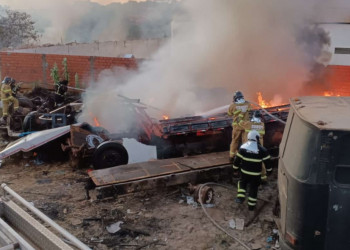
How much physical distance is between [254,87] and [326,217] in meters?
9.45

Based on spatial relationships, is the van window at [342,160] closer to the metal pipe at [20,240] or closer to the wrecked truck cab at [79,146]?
the metal pipe at [20,240]

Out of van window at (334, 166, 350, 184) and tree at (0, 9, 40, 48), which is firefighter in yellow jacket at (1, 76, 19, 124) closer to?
van window at (334, 166, 350, 184)

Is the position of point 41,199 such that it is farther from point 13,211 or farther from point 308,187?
point 308,187

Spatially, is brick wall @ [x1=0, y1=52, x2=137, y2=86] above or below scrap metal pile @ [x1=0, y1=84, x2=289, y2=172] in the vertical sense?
above

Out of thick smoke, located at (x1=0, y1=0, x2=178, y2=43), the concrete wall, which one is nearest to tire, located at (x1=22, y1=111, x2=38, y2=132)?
the concrete wall

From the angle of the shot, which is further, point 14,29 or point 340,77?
point 14,29

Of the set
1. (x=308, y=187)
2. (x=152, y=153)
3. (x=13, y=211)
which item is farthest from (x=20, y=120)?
(x=308, y=187)

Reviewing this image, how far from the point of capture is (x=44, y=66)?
14.6m

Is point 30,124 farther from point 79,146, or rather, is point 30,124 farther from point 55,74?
point 55,74

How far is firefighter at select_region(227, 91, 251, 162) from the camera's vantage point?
24.0 feet

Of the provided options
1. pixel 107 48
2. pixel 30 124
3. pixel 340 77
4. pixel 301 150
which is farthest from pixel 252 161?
pixel 107 48

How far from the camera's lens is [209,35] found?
40.2 ft

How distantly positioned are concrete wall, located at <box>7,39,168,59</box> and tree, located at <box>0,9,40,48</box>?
5412 mm

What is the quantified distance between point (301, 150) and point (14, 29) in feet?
79.8
